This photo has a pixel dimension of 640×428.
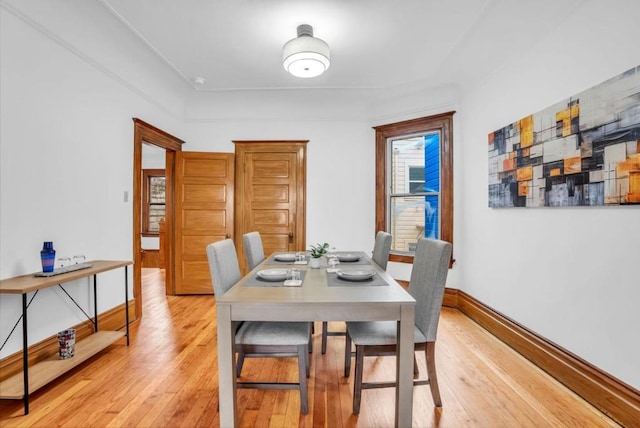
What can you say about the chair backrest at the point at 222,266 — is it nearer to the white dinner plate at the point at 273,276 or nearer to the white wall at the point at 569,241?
the white dinner plate at the point at 273,276

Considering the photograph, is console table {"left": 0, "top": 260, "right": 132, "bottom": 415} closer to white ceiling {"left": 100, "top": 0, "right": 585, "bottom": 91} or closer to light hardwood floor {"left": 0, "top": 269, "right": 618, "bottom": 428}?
light hardwood floor {"left": 0, "top": 269, "right": 618, "bottom": 428}

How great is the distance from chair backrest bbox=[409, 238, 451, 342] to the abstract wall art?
1.04 meters

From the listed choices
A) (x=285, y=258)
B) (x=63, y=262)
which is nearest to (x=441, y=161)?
(x=285, y=258)

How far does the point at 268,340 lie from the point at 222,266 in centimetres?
52

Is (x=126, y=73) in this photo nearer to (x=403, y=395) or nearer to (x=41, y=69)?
(x=41, y=69)

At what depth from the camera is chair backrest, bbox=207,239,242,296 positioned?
1815mm

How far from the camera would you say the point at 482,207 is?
11.0 ft

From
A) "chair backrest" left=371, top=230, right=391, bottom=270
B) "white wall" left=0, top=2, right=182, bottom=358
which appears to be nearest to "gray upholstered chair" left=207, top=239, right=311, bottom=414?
"chair backrest" left=371, top=230, right=391, bottom=270

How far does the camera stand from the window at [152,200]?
7082 millimetres

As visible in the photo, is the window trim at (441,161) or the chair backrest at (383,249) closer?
the chair backrest at (383,249)

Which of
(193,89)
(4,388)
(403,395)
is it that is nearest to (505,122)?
(403,395)

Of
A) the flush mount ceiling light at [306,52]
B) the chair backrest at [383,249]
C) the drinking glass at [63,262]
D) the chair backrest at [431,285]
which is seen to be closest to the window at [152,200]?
the drinking glass at [63,262]

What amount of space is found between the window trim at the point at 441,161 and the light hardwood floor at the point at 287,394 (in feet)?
4.92

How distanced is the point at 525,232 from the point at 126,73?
3.92 m
